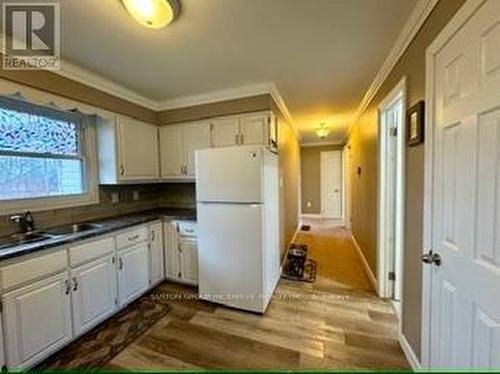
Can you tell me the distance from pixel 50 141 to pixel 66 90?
1.85 ft

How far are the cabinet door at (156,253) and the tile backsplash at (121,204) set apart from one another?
57cm

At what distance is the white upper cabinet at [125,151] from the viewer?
2.75 m

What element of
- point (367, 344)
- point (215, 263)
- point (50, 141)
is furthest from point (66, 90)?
point (367, 344)

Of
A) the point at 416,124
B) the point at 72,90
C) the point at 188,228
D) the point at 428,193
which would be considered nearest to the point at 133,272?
the point at 188,228

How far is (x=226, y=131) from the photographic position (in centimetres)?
297

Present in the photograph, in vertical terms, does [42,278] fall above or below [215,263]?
above

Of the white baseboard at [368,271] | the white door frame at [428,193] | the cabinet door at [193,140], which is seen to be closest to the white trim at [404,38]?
the white door frame at [428,193]

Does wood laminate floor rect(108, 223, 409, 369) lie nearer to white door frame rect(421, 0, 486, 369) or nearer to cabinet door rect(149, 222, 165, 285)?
cabinet door rect(149, 222, 165, 285)

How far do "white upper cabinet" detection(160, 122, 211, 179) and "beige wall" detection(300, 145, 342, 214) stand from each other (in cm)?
506

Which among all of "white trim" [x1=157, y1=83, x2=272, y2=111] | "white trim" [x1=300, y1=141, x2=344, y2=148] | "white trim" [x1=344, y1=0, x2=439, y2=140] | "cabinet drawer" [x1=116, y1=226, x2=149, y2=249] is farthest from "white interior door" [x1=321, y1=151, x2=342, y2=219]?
"cabinet drawer" [x1=116, y1=226, x2=149, y2=249]

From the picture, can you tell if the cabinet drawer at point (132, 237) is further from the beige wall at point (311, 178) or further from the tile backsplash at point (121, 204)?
the beige wall at point (311, 178)

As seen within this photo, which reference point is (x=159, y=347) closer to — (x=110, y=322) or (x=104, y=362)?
(x=104, y=362)

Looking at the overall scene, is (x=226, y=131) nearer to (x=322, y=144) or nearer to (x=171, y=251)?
(x=171, y=251)

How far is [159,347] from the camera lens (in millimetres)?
1933
